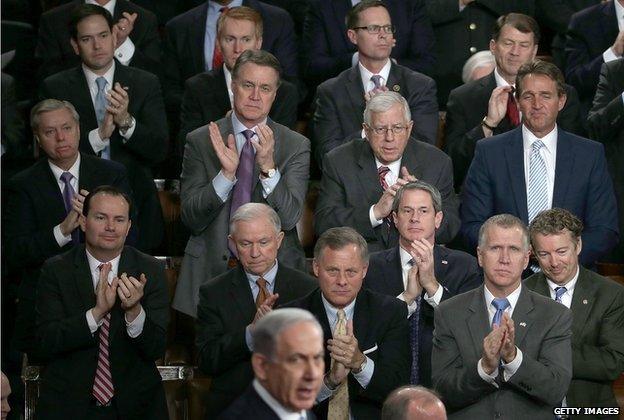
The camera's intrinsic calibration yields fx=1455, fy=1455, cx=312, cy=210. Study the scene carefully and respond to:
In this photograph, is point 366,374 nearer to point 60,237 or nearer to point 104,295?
point 104,295

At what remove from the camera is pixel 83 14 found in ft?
25.7

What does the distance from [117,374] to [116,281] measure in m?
0.44

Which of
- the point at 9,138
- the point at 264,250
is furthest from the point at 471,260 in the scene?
the point at 9,138

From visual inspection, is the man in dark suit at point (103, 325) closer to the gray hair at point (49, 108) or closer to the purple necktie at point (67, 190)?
the purple necktie at point (67, 190)

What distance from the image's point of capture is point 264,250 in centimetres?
627

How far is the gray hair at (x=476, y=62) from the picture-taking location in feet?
27.5

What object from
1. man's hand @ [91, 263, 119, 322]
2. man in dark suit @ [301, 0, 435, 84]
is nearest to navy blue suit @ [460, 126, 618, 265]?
man in dark suit @ [301, 0, 435, 84]

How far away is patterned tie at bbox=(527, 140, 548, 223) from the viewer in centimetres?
698

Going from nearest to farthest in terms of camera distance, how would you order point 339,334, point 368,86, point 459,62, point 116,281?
point 339,334 → point 116,281 → point 368,86 → point 459,62

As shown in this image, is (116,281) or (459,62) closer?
(116,281)

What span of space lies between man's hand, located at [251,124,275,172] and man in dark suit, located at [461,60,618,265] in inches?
39.3

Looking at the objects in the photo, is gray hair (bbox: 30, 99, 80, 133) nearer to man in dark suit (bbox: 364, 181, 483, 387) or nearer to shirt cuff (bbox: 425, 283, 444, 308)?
man in dark suit (bbox: 364, 181, 483, 387)

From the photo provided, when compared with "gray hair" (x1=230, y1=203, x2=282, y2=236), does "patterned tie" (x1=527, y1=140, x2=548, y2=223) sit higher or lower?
higher

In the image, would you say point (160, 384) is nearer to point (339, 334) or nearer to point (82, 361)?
point (82, 361)
